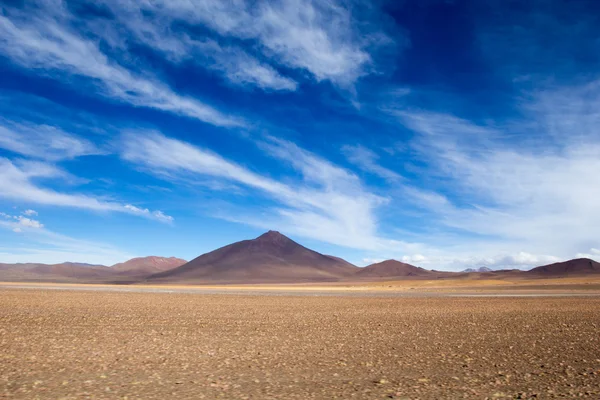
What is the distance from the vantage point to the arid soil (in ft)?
27.6

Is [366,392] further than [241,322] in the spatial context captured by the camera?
No

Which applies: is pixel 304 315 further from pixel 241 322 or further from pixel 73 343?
pixel 73 343

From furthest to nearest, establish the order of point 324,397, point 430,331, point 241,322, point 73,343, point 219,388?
1. point 241,322
2. point 430,331
3. point 73,343
4. point 219,388
5. point 324,397

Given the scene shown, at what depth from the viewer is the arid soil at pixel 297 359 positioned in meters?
8.41

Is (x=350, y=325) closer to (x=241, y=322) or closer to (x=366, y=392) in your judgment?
(x=241, y=322)

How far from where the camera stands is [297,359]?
11.5 metres

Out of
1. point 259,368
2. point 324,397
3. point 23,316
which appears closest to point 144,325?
point 23,316

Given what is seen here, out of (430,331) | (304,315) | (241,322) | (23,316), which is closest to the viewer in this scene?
(430,331)

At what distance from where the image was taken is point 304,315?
23.4m

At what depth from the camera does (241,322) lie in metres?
19.7

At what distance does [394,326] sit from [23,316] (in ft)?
57.6

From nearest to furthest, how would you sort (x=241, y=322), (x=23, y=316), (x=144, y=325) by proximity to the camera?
(x=144, y=325)
(x=241, y=322)
(x=23, y=316)

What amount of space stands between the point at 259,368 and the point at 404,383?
343 cm

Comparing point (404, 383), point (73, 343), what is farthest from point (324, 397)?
point (73, 343)
